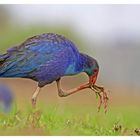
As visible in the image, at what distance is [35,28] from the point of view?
2.19 metres

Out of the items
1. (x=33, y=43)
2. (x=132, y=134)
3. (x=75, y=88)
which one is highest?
(x=33, y=43)

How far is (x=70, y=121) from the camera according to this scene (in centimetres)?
220

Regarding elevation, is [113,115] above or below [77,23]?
below

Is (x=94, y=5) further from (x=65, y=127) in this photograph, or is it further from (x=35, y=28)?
(x=65, y=127)

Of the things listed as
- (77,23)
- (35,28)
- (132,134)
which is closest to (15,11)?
(35,28)

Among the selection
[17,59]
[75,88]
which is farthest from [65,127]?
[17,59]

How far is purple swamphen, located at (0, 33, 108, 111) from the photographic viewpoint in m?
2.19

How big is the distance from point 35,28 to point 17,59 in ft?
0.55

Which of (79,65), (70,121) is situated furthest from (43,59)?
(70,121)

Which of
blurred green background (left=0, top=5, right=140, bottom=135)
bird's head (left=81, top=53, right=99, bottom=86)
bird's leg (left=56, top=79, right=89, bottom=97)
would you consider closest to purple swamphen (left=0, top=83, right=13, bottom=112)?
blurred green background (left=0, top=5, right=140, bottom=135)

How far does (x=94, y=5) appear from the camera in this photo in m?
2.20

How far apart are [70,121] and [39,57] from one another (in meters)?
0.33

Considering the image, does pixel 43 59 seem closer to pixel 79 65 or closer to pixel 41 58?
pixel 41 58

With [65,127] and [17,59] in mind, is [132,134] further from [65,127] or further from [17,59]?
[17,59]
